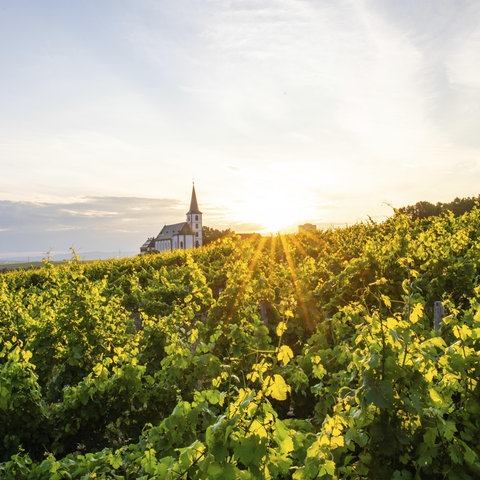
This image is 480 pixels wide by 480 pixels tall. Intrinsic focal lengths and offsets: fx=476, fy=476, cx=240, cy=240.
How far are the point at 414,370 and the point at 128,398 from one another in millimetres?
3764

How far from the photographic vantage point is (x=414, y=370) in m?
2.54

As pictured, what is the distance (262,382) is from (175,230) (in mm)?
Result: 116617

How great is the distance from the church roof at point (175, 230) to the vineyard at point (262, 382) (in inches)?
3990

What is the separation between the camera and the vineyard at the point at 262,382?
2.41 m

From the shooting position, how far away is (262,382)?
2609 mm

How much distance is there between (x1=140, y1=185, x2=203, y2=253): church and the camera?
112m

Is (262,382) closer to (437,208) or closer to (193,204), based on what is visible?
(437,208)

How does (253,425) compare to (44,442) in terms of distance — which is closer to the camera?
(253,425)

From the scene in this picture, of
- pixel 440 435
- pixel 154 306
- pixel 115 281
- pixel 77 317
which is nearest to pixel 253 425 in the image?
pixel 440 435

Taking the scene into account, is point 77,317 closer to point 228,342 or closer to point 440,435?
point 228,342

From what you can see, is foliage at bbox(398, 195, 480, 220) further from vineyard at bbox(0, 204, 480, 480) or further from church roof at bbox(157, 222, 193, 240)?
church roof at bbox(157, 222, 193, 240)

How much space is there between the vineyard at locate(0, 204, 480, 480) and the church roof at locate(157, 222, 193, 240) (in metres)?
101

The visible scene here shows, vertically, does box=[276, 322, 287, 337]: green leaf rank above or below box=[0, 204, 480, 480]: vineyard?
above


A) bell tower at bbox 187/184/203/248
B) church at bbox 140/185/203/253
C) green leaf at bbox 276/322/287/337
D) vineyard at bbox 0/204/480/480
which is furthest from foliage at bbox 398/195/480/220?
bell tower at bbox 187/184/203/248
